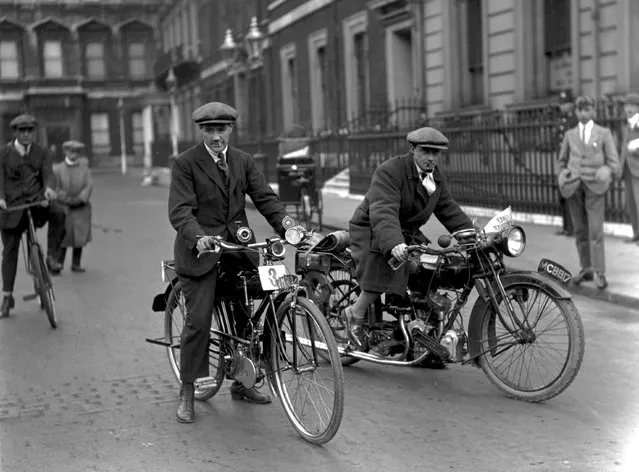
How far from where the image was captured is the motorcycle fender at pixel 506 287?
595 cm

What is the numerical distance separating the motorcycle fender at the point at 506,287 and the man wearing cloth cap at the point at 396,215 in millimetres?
476

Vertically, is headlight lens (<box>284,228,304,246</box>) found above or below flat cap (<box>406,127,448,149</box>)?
below

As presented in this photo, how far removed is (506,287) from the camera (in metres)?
6.16

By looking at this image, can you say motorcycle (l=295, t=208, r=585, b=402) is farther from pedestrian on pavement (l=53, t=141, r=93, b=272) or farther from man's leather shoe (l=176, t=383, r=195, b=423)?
pedestrian on pavement (l=53, t=141, r=93, b=272)

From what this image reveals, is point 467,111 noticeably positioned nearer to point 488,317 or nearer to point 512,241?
point 488,317

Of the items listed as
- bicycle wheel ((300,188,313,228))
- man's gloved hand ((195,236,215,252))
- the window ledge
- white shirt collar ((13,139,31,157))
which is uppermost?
the window ledge

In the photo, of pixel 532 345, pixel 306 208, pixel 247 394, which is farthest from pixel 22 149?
pixel 306 208

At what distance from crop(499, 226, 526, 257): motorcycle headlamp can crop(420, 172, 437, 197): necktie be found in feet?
2.20

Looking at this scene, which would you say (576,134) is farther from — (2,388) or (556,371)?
(2,388)

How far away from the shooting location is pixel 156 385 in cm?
697

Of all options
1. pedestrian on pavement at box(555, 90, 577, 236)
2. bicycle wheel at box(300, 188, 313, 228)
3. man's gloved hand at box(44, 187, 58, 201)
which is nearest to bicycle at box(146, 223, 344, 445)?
man's gloved hand at box(44, 187, 58, 201)

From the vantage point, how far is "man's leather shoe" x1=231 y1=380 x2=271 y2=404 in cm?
640

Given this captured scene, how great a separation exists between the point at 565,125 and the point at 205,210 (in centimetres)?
932

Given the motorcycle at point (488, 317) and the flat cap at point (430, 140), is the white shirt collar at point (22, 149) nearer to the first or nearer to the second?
the motorcycle at point (488, 317)
